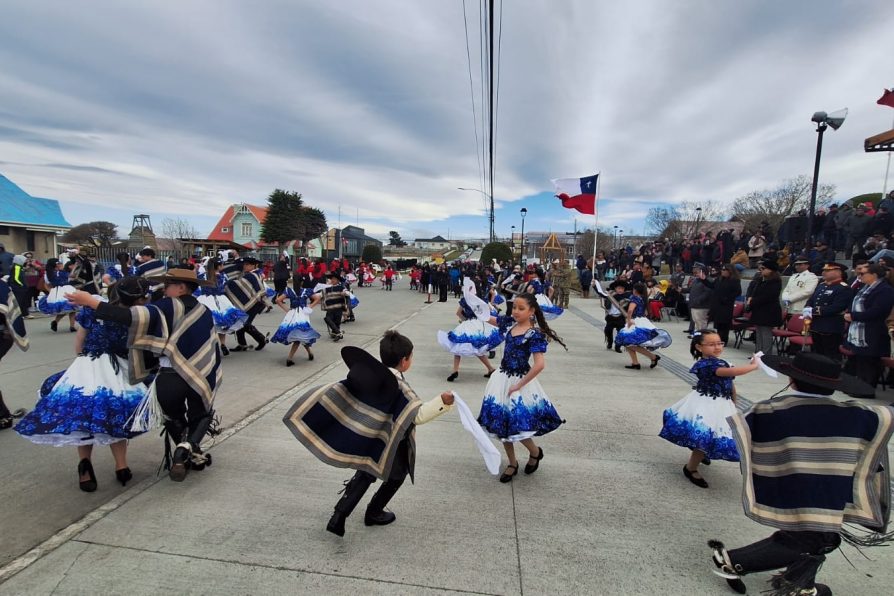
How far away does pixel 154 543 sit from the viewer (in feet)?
9.74


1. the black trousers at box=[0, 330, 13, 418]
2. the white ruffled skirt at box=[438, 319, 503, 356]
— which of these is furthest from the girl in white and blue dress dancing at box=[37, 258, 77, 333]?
the white ruffled skirt at box=[438, 319, 503, 356]

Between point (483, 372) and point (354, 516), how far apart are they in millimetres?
4966

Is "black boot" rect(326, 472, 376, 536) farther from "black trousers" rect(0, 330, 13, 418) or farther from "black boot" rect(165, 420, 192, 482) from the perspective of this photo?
"black trousers" rect(0, 330, 13, 418)

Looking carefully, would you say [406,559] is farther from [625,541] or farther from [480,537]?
[625,541]

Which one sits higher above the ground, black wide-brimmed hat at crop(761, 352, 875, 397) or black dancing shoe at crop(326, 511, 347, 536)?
black wide-brimmed hat at crop(761, 352, 875, 397)

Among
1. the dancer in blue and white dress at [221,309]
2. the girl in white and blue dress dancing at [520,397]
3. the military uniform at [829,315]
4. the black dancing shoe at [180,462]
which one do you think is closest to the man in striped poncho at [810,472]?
the girl in white and blue dress dancing at [520,397]

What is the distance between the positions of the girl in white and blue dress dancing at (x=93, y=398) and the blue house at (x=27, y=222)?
27.2 m

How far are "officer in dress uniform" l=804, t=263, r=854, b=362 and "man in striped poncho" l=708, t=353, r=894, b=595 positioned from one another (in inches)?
222

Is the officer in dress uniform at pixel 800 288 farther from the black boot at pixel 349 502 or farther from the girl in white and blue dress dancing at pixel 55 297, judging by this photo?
the girl in white and blue dress dancing at pixel 55 297

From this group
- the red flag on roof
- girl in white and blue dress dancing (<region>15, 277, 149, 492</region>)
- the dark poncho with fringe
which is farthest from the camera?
the red flag on roof

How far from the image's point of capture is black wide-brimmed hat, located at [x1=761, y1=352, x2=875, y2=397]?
241 centimetres

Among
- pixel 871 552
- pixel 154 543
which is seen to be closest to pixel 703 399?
pixel 871 552

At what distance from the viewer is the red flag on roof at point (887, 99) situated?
14353mm

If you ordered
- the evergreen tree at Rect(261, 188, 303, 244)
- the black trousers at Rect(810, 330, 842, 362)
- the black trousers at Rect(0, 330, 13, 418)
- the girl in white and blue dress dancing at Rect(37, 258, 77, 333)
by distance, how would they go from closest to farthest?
the black trousers at Rect(0, 330, 13, 418)
the black trousers at Rect(810, 330, 842, 362)
the girl in white and blue dress dancing at Rect(37, 258, 77, 333)
the evergreen tree at Rect(261, 188, 303, 244)
